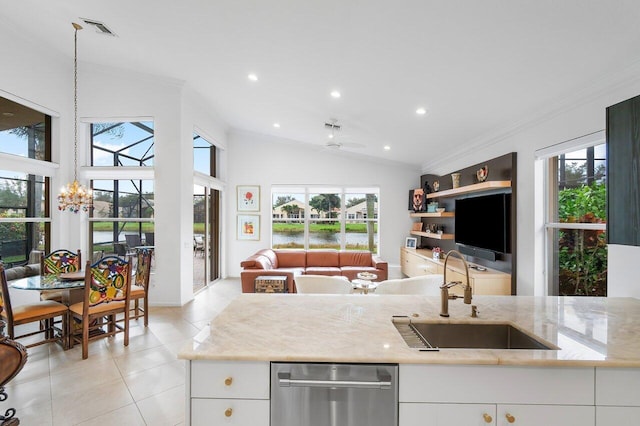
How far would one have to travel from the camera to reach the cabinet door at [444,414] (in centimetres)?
117

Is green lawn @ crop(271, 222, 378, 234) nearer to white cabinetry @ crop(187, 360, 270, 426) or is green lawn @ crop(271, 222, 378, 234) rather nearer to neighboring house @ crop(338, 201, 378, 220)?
neighboring house @ crop(338, 201, 378, 220)

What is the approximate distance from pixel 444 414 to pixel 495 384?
244 mm

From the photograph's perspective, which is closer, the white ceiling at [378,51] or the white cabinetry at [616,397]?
the white cabinetry at [616,397]

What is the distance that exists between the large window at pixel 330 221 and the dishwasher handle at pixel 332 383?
6.03 meters

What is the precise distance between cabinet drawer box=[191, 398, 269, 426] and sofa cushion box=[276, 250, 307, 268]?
504cm

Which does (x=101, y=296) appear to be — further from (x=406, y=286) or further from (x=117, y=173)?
(x=406, y=286)

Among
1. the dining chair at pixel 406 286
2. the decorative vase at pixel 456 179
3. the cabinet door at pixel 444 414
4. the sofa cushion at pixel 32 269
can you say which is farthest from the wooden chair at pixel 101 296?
the decorative vase at pixel 456 179

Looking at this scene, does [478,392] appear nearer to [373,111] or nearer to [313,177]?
[373,111]

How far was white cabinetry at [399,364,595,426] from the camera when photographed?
1155mm

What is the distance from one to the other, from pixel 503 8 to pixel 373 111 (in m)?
2.28

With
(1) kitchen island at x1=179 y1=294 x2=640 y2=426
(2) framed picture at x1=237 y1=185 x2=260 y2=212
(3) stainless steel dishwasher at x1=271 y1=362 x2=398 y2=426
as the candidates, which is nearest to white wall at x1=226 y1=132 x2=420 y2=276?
(2) framed picture at x1=237 y1=185 x2=260 y2=212

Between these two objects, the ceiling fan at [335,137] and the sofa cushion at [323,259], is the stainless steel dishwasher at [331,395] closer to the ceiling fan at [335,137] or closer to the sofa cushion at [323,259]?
the ceiling fan at [335,137]

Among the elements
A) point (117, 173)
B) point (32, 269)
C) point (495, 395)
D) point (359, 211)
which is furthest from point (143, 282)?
point (359, 211)

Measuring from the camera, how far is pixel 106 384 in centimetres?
250
